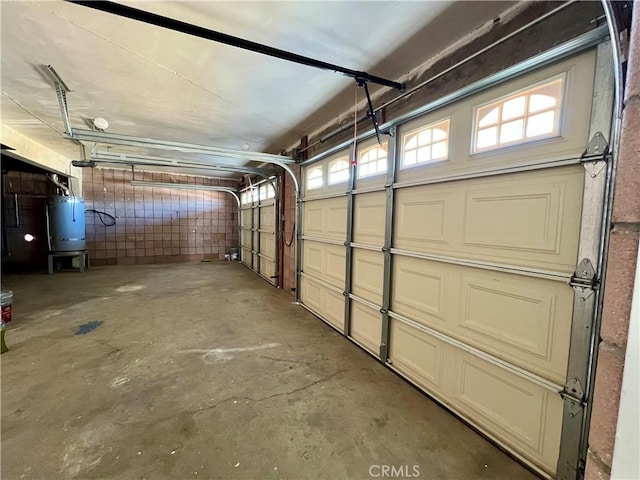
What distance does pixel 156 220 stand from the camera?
7.85 meters

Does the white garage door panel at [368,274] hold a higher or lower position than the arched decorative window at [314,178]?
lower

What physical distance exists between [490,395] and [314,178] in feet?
10.1

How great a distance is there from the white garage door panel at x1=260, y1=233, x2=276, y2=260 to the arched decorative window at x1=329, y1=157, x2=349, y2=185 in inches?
91.9

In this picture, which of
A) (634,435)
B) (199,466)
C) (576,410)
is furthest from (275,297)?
(634,435)

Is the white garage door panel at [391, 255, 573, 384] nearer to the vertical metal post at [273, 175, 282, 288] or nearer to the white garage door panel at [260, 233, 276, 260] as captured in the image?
the vertical metal post at [273, 175, 282, 288]

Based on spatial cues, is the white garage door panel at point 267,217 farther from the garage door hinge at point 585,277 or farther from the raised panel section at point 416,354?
the garage door hinge at point 585,277

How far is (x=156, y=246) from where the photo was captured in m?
7.90

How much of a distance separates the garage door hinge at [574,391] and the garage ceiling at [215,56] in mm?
2060

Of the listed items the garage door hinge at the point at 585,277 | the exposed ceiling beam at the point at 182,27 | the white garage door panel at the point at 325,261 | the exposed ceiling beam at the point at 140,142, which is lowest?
the white garage door panel at the point at 325,261

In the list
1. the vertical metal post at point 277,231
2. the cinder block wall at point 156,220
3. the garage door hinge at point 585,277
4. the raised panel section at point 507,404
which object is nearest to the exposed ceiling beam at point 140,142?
the vertical metal post at point 277,231

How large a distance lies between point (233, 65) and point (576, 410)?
3.13m

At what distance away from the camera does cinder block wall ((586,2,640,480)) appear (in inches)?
19.0

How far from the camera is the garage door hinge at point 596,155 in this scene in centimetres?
122

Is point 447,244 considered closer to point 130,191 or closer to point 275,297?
point 275,297
